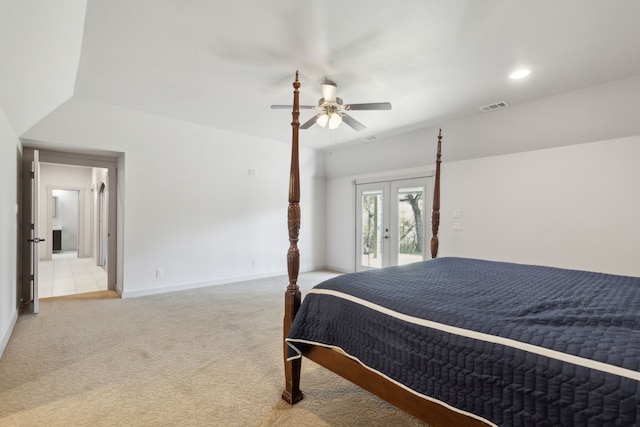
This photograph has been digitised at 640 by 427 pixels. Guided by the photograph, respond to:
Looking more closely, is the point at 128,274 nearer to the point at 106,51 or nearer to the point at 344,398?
the point at 106,51

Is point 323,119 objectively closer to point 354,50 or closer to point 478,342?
point 354,50

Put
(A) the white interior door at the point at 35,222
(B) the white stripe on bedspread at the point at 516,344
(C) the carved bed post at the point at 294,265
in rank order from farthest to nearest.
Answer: (A) the white interior door at the point at 35,222 → (C) the carved bed post at the point at 294,265 → (B) the white stripe on bedspread at the point at 516,344

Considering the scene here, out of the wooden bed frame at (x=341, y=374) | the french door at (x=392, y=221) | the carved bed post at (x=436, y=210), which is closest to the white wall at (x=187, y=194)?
the french door at (x=392, y=221)

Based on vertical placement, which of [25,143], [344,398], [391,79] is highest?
[391,79]

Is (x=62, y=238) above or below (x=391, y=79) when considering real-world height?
below

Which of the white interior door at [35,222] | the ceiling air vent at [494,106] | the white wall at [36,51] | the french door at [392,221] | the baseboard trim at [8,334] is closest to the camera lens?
the white wall at [36,51]

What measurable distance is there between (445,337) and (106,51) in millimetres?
3618

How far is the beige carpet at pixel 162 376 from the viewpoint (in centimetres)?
190

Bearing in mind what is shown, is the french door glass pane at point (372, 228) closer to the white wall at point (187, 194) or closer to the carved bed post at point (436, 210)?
A: the white wall at point (187, 194)

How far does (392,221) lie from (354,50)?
12.0 feet

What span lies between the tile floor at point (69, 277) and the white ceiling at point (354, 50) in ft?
10.2

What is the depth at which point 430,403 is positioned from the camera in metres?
1.35

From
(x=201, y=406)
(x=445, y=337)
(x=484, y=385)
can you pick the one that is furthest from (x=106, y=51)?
(x=484, y=385)

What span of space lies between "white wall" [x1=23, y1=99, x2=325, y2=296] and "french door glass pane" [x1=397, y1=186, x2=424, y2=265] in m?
2.32
